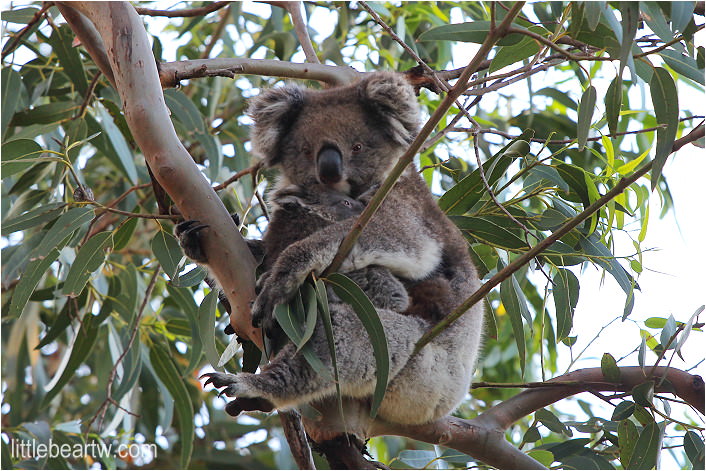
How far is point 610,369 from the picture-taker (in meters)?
2.03

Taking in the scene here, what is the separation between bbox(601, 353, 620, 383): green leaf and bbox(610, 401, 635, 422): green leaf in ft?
0.20

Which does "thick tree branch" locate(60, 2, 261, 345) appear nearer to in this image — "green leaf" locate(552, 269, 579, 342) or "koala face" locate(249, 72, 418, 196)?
"koala face" locate(249, 72, 418, 196)

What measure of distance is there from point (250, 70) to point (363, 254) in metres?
0.65

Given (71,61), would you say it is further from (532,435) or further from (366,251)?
(532,435)

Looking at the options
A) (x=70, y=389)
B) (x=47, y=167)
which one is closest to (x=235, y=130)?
(x=47, y=167)

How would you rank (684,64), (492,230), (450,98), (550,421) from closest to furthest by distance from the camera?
(450,98), (684,64), (550,421), (492,230)

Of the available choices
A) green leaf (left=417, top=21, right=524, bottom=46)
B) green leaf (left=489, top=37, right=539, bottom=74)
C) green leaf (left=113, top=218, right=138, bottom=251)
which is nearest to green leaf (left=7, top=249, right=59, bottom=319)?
green leaf (left=113, top=218, right=138, bottom=251)

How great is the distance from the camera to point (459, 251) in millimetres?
2350

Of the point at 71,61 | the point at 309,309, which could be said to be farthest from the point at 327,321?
the point at 71,61

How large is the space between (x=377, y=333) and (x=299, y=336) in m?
0.18

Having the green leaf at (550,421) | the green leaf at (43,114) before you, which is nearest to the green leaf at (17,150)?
the green leaf at (43,114)

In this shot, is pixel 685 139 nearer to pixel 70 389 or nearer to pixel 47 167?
pixel 47 167

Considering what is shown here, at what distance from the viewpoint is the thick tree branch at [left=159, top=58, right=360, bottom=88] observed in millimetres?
2115

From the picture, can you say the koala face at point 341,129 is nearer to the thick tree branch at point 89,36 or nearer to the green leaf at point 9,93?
the thick tree branch at point 89,36
